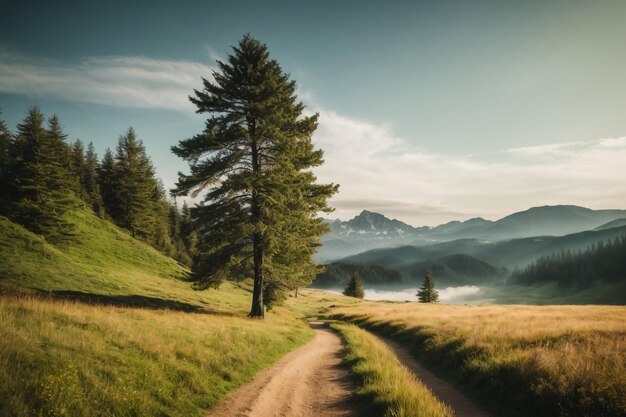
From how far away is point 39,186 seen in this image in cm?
3534

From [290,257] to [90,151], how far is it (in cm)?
8686

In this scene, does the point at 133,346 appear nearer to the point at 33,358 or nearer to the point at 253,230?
the point at 33,358

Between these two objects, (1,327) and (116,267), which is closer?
(1,327)

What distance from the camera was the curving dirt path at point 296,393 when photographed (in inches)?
315

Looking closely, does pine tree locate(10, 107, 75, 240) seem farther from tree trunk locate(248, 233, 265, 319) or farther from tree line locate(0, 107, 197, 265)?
tree trunk locate(248, 233, 265, 319)

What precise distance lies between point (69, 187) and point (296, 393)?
174ft

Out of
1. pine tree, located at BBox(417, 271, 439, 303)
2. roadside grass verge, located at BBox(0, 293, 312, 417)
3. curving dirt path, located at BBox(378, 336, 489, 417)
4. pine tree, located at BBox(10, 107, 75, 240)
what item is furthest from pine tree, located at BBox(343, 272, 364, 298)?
roadside grass verge, located at BBox(0, 293, 312, 417)

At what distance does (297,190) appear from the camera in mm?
19906

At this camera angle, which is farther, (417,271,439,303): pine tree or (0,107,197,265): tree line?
(417,271,439,303): pine tree

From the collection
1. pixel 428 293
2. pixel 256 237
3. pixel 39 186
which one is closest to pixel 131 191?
pixel 39 186

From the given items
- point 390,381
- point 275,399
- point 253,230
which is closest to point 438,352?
point 390,381

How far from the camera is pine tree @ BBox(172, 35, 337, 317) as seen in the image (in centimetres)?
1906

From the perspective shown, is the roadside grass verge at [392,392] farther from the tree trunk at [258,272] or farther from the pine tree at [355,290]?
the pine tree at [355,290]

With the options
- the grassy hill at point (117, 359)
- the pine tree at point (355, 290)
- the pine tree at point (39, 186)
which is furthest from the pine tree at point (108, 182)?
the pine tree at point (355, 290)
